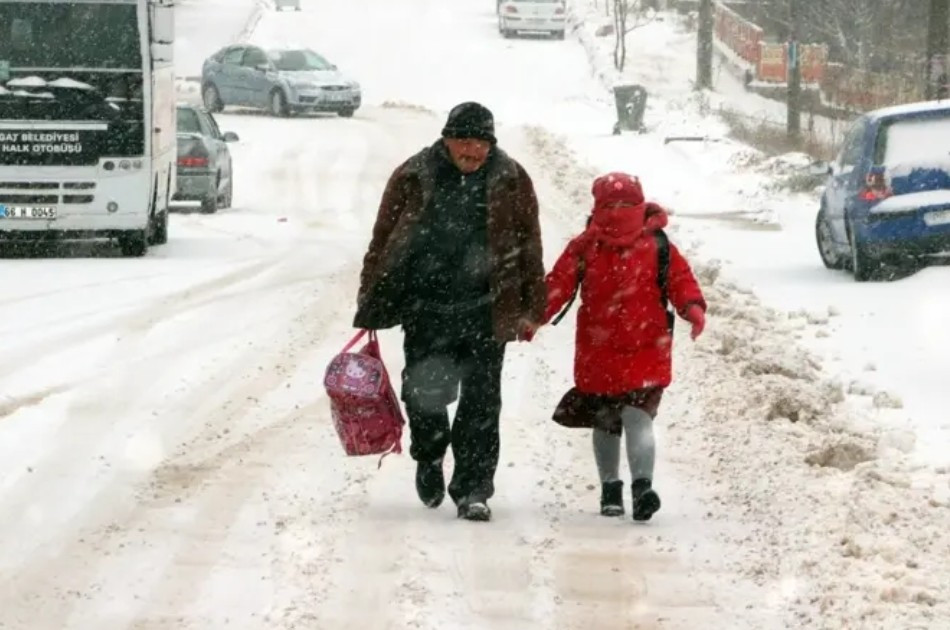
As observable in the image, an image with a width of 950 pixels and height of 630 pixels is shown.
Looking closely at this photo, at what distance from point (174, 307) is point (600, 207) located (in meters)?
8.32

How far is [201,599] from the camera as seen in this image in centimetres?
703

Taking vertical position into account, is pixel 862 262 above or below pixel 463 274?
below

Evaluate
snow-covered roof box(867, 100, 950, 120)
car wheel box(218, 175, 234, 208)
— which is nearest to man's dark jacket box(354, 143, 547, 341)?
snow-covered roof box(867, 100, 950, 120)

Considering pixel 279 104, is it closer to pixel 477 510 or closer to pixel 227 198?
pixel 227 198

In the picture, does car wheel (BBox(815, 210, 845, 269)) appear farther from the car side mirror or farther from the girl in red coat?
the girl in red coat

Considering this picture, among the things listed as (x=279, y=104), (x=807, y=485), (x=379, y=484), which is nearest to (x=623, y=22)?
(x=279, y=104)

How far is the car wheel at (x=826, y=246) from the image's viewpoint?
19297mm

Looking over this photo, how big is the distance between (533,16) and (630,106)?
74.5ft

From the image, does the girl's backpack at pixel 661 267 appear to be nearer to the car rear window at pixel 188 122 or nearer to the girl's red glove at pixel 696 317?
the girl's red glove at pixel 696 317

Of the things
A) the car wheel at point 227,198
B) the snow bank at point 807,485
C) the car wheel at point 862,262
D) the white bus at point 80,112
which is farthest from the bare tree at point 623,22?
the snow bank at point 807,485

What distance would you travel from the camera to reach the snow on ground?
7.03 m

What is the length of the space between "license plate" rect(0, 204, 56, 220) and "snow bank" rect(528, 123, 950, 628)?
875cm

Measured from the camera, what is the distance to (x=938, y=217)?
17.3 metres

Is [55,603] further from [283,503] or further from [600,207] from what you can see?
[600,207]
